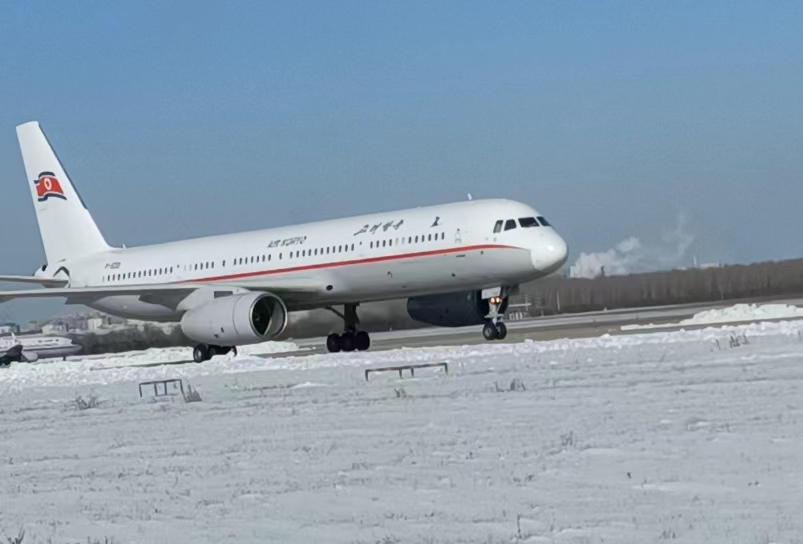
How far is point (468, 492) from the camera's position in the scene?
24.7 feet

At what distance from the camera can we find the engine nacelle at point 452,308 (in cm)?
3008

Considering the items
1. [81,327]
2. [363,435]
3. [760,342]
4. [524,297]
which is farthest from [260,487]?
[81,327]

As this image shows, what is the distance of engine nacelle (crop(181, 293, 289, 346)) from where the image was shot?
2727 cm

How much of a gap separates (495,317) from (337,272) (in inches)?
155

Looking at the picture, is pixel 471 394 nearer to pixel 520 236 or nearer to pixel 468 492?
pixel 468 492

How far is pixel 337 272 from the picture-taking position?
2895 centimetres

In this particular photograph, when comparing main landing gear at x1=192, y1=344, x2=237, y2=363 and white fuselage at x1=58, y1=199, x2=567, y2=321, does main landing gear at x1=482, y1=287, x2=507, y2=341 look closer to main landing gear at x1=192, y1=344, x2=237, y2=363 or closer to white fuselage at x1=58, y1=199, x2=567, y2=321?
white fuselage at x1=58, y1=199, x2=567, y2=321

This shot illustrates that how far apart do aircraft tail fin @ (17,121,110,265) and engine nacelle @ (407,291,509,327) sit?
11.6 meters

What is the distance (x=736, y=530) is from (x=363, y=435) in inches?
209

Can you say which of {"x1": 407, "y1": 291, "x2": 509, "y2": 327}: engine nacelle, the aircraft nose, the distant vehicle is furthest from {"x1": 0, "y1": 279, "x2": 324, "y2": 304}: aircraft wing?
the distant vehicle

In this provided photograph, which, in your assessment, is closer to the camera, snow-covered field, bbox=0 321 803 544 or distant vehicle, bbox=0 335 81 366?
snow-covered field, bbox=0 321 803 544

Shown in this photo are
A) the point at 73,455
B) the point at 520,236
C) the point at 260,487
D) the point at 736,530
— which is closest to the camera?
the point at 736,530

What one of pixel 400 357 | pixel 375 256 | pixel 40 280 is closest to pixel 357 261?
pixel 375 256

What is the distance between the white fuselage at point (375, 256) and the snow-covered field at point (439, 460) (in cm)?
899
